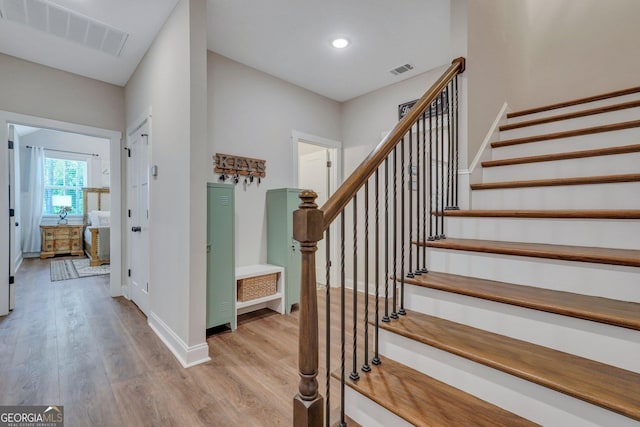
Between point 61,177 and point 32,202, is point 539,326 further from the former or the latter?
point 61,177

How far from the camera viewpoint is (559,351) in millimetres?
1165

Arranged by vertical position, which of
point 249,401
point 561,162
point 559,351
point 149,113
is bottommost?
point 249,401

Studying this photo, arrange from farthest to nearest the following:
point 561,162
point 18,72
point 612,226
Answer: point 18,72 → point 561,162 → point 612,226

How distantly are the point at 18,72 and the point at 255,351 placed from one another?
12.6 ft

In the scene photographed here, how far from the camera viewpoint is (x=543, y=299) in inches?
48.8

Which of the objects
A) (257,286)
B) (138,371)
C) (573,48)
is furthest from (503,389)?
(573,48)

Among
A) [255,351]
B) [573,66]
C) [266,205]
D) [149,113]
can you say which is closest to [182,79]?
[149,113]

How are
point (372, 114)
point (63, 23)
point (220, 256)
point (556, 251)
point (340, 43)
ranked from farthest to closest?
1. point (372, 114)
2. point (340, 43)
3. point (220, 256)
4. point (63, 23)
5. point (556, 251)

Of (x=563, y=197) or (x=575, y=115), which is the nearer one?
(x=563, y=197)

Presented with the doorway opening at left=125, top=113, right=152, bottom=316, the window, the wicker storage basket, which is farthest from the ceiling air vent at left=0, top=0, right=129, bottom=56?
the window

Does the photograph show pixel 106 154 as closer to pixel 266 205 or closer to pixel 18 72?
pixel 18 72

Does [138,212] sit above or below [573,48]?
below

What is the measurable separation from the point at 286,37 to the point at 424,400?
304cm

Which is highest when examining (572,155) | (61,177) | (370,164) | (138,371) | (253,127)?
(253,127)
